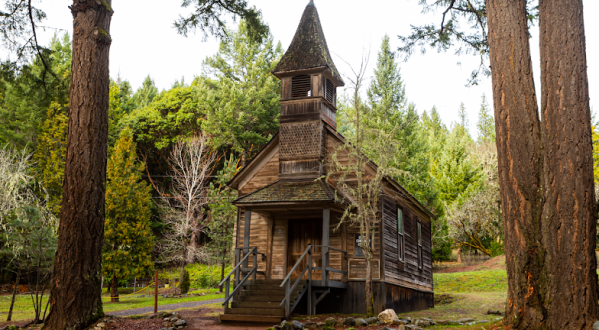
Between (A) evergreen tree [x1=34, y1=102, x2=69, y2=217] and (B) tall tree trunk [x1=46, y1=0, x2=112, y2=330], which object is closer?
(B) tall tree trunk [x1=46, y1=0, x2=112, y2=330]

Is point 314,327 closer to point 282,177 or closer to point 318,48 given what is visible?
point 282,177

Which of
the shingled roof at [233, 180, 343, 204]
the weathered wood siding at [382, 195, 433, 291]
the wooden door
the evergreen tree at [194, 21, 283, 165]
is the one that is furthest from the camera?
the evergreen tree at [194, 21, 283, 165]

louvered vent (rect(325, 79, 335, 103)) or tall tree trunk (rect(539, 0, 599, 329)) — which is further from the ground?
louvered vent (rect(325, 79, 335, 103))

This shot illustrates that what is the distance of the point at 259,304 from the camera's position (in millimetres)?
12641

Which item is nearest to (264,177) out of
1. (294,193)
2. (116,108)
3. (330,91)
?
(294,193)

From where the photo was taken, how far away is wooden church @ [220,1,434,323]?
44.3ft

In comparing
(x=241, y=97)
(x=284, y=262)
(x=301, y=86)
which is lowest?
(x=284, y=262)

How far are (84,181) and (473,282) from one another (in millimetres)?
23504

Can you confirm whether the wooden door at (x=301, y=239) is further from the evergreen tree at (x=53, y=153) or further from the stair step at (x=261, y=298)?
the evergreen tree at (x=53, y=153)

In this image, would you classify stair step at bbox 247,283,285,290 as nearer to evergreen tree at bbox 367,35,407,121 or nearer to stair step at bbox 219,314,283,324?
stair step at bbox 219,314,283,324

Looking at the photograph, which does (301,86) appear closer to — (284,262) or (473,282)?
(284,262)

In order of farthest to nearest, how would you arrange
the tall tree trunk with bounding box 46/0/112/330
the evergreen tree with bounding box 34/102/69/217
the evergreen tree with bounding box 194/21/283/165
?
1. the evergreen tree with bounding box 194/21/283/165
2. the evergreen tree with bounding box 34/102/69/217
3. the tall tree trunk with bounding box 46/0/112/330

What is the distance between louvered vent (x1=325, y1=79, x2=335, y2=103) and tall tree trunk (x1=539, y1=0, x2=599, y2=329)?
10146mm

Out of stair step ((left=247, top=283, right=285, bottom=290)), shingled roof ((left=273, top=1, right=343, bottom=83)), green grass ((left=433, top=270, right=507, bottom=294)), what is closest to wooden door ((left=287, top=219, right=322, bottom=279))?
stair step ((left=247, top=283, right=285, bottom=290))
